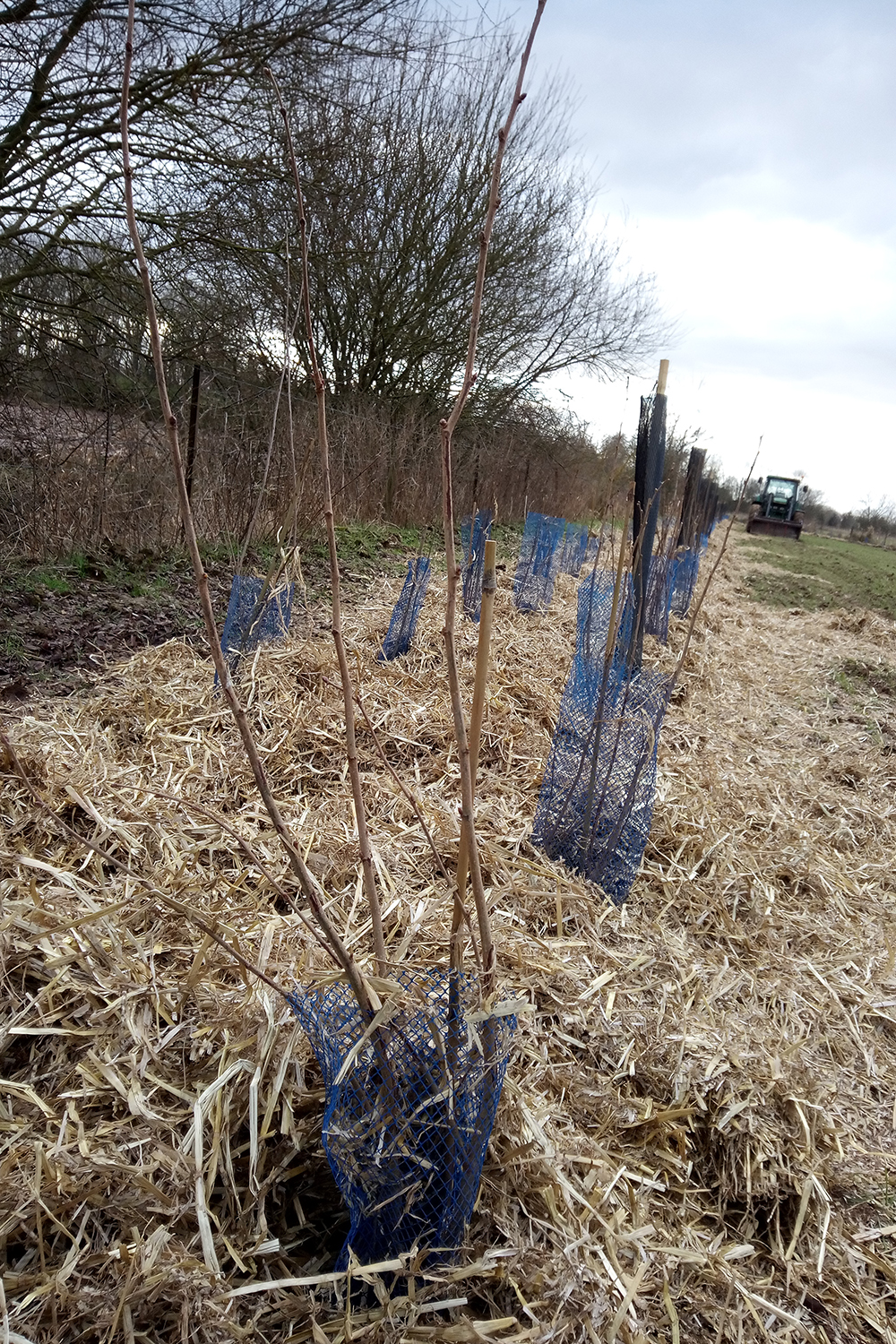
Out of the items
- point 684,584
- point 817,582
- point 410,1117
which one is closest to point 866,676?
point 684,584

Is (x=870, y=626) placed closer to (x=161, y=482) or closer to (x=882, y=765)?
(x=882, y=765)

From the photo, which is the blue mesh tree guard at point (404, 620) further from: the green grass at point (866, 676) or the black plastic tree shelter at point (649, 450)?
the green grass at point (866, 676)

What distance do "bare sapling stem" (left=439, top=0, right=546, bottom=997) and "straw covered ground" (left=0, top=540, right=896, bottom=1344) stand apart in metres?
0.30

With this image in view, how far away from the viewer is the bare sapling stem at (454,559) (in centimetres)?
89

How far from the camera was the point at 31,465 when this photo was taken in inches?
237

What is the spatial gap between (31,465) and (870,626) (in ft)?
29.2

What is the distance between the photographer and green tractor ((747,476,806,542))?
3052 centimetres

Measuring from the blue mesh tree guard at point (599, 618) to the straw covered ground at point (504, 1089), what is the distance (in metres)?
0.75

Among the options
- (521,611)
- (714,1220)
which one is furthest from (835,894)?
(521,611)

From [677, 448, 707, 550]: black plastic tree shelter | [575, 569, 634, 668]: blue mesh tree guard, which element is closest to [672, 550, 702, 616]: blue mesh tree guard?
[677, 448, 707, 550]: black plastic tree shelter

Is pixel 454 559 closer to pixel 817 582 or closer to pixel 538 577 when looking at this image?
pixel 538 577

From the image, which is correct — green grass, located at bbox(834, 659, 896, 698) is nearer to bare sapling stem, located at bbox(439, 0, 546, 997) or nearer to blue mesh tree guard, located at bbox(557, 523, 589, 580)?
blue mesh tree guard, located at bbox(557, 523, 589, 580)

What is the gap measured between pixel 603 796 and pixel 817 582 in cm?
1417

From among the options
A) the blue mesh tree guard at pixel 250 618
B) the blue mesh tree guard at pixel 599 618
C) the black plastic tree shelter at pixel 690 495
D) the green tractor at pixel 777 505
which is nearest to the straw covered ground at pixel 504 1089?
the blue mesh tree guard at pixel 250 618
